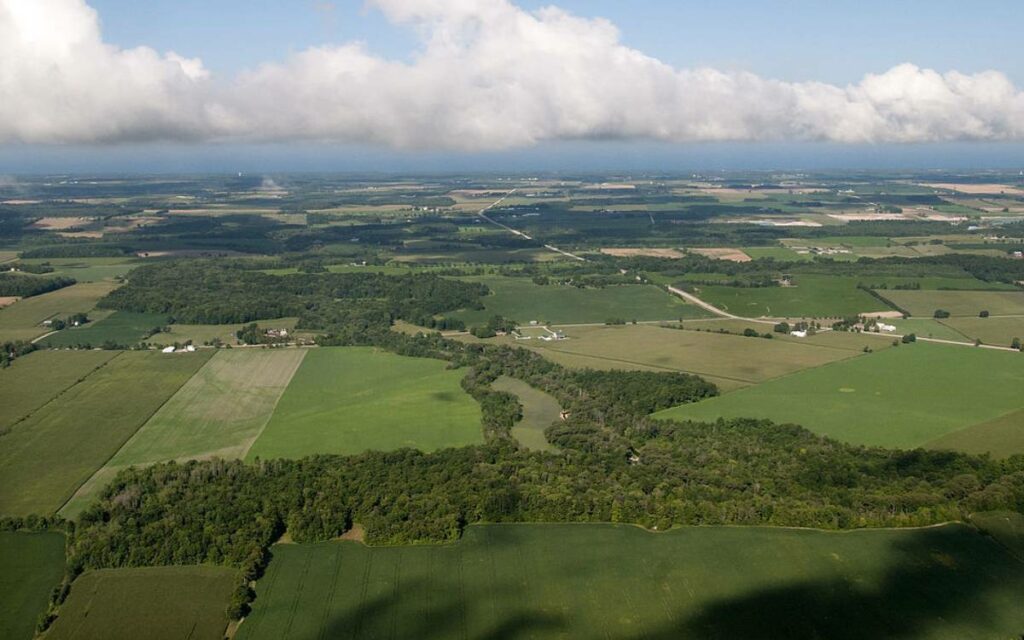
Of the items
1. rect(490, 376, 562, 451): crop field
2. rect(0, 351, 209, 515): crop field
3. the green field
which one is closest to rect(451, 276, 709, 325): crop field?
the green field

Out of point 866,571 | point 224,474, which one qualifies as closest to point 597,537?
point 866,571

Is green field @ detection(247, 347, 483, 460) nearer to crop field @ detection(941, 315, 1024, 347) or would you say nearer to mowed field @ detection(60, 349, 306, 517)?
mowed field @ detection(60, 349, 306, 517)

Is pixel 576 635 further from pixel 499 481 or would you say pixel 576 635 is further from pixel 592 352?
pixel 592 352

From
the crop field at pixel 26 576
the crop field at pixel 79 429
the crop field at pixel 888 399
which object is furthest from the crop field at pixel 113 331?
the crop field at pixel 888 399

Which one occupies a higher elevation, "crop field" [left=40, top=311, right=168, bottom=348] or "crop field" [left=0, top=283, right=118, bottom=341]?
"crop field" [left=0, top=283, right=118, bottom=341]

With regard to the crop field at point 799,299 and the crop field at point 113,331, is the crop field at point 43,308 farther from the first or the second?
the crop field at point 799,299

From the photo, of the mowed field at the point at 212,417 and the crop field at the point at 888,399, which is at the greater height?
the crop field at the point at 888,399
